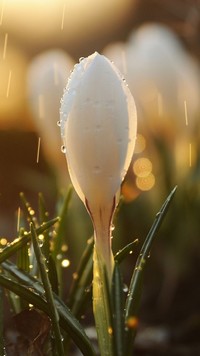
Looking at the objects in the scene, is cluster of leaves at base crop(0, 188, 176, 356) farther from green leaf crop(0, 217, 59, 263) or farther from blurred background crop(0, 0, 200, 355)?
blurred background crop(0, 0, 200, 355)

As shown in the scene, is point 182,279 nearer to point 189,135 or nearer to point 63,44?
point 189,135

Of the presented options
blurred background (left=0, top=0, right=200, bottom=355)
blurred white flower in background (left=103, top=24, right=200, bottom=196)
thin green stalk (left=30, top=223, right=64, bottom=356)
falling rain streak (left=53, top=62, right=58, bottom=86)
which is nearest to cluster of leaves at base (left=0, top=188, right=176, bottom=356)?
thin green stalk (left=30, top=223, right=64, bottom=356)

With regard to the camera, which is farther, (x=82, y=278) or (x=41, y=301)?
(x=82, y=278)

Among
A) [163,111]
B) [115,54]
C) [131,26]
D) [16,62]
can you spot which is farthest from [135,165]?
[131,26]

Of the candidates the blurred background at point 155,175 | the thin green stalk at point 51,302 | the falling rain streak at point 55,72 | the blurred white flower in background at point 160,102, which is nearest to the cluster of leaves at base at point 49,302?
the thin green stalk at point 51,302

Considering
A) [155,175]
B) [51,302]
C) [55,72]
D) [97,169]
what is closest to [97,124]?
[97,169]

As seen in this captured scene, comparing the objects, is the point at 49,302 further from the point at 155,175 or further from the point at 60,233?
the point at 155,175
